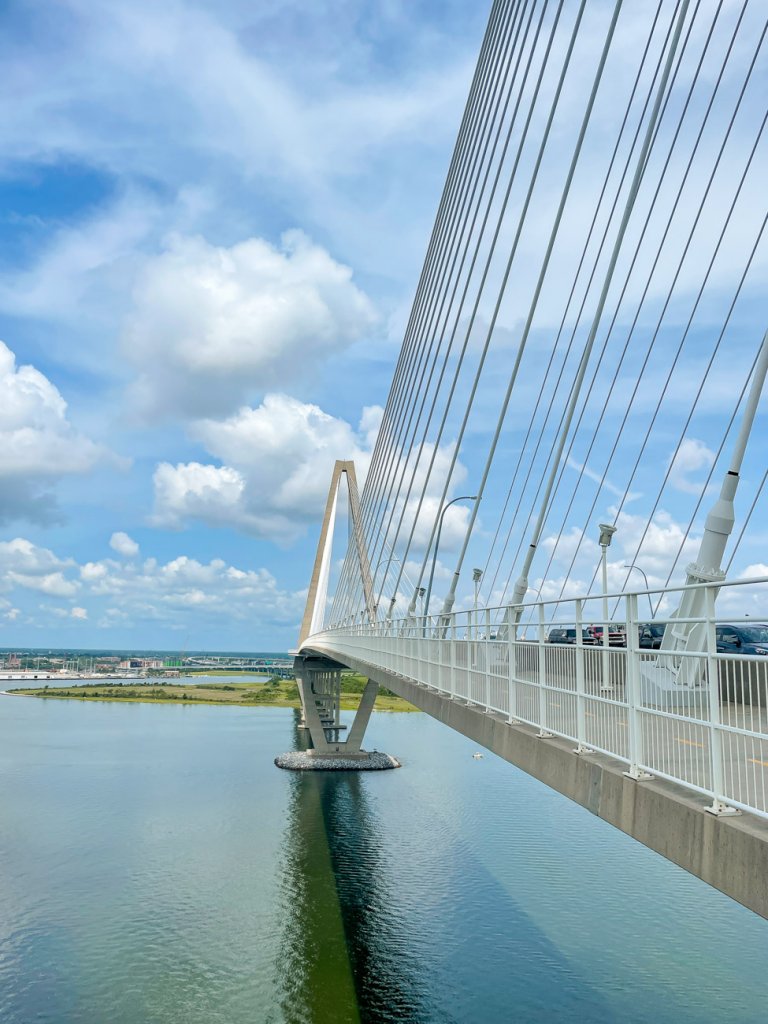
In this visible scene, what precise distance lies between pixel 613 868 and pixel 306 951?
33.0 ft

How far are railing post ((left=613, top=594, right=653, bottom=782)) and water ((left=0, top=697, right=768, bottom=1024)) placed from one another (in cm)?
1104

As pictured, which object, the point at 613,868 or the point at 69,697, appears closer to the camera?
the point at 613,868

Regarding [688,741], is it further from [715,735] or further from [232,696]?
[232,696]

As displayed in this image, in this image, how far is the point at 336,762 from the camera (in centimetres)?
4488

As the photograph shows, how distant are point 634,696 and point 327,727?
1762 inches

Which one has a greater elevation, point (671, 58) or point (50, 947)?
point (671, 58)

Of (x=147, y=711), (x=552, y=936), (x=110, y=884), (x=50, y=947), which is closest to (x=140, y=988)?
(x=50, y=947)

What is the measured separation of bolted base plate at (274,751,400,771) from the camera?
44250mm

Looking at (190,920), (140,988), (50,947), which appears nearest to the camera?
(140,988)

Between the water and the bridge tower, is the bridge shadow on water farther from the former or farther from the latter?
the bridge tower

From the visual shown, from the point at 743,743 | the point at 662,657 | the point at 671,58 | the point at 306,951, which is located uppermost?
the point at 671,58

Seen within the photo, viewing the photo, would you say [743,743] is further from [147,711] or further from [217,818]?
[147,711]

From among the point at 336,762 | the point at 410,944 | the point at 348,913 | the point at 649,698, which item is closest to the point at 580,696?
the point at 649,698

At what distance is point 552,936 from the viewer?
739 inches
